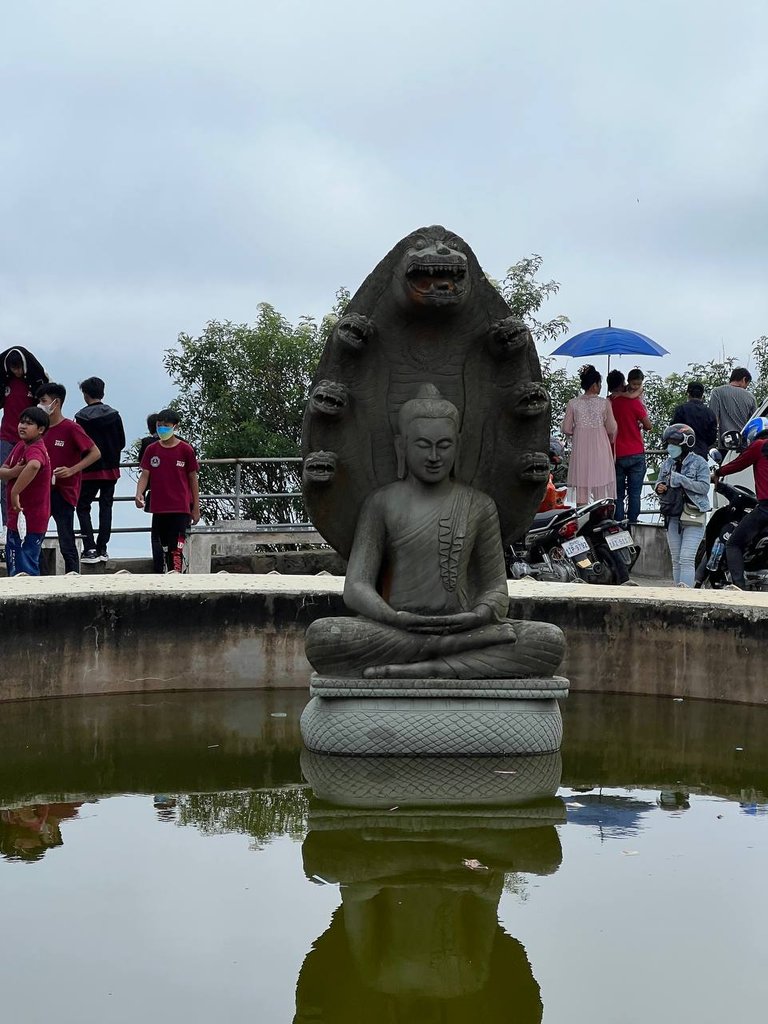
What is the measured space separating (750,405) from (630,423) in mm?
1457

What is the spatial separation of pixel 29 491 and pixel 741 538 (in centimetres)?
543

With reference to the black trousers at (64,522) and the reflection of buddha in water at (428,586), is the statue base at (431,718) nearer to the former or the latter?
the reflection of buddha in water at (428,586)

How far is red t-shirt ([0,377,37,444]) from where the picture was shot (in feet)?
39.4

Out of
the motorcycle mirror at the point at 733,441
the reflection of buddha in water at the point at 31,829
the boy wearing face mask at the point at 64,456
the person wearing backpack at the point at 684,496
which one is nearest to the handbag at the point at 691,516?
the person wearing backpack at the point at 684,496

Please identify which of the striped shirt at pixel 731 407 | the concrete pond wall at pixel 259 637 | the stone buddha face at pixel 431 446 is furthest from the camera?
the striped shirt at pixel 731 407

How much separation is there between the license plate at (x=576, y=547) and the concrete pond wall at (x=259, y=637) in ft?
9.86

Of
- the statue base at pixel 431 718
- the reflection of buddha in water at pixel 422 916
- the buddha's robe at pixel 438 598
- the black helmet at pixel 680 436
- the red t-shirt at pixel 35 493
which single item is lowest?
the reflection of buddha in water at pixel 422 916

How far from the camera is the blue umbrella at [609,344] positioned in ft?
46.1

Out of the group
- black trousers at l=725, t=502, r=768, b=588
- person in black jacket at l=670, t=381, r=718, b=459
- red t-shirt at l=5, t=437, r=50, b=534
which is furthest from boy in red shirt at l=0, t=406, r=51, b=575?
person in black jacket at l=670, t=381, r=718, b=459

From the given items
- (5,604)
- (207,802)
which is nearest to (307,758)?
(207,802)

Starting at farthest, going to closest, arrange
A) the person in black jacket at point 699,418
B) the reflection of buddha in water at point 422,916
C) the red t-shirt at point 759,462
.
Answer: the person in black jacket at point 699,418
the red t-shirt at point 759,462
the reflection of buddha in water at point 422,916

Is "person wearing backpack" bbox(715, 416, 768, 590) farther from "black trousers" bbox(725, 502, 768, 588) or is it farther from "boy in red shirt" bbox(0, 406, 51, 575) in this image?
"boy in red shirt" bbox(0, 406, 51, 575)

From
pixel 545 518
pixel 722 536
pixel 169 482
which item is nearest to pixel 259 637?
pixel 169 482

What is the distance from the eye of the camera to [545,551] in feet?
39.2
